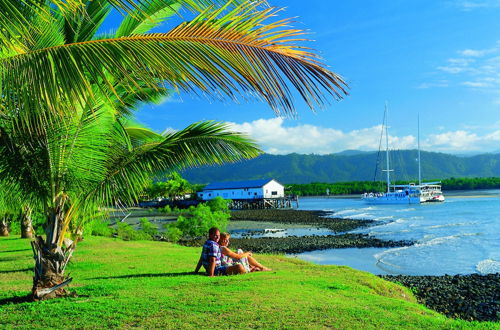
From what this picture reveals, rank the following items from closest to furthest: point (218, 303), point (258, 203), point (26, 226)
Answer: point (218, 303), point (26, 226), point (258, 203)

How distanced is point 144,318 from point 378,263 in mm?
15922

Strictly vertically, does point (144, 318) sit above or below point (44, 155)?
below

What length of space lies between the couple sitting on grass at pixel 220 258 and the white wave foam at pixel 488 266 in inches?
485

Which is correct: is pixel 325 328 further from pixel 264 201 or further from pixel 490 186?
pixel 490 186

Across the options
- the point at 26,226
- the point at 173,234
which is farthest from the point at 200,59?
the point at 173,234

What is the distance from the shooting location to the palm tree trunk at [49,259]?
734 cm

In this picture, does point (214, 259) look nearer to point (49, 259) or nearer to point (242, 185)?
point (49, 259)

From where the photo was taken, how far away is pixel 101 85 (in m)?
5.17

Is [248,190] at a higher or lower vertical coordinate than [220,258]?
higher

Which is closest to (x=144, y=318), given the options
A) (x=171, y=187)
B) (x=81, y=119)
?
(x=81, y=119)

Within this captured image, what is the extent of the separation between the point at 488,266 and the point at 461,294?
7.50 metres

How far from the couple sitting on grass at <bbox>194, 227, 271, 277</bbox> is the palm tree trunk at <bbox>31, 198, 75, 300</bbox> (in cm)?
296

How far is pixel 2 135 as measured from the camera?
670 centimetres

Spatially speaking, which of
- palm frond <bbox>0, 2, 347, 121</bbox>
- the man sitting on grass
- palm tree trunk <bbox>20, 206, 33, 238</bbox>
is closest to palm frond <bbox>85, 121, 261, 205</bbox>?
the man sitting on grass
